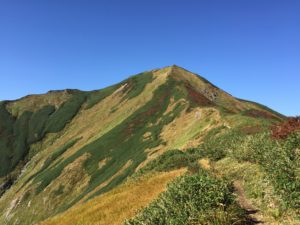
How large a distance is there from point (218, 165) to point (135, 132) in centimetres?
7169

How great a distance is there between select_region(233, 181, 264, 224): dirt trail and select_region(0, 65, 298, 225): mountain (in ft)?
17.2

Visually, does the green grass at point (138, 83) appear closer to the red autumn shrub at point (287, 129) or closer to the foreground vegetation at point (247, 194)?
the red autumn shrub at point (287, 129)

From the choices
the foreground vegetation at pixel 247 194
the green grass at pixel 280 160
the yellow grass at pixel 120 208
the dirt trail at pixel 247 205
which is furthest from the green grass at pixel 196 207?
the yellow grass at pixel 120 208

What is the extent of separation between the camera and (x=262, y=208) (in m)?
13.6

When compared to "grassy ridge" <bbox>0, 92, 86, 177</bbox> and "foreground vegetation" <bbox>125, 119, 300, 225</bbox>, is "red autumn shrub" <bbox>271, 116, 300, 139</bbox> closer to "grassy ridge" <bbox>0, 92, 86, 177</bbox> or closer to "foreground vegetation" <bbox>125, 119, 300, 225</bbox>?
"foreground vegetation" <bbox>125, 119, 300, 225</bbox>

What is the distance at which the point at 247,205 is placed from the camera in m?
14.7

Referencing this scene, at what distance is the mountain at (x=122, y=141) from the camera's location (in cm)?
5306

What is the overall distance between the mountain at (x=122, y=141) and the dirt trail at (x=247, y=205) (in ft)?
17.2

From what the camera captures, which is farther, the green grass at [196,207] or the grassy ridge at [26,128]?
the grassy ridge at [26,128]

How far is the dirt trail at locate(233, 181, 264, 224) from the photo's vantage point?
12570mm

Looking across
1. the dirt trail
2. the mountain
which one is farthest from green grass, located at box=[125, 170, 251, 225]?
the mountain

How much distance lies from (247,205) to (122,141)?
82.4 meters

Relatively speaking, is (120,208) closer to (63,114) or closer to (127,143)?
(127,143)

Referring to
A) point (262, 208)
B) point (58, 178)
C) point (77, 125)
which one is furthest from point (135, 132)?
point (262, 208)
